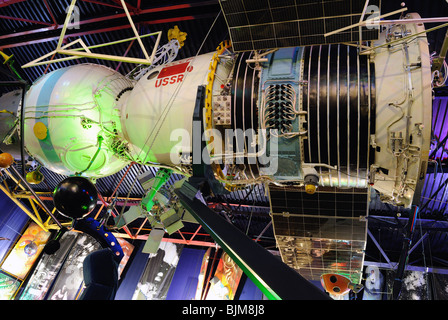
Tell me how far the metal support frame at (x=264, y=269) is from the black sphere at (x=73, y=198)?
2.60 m

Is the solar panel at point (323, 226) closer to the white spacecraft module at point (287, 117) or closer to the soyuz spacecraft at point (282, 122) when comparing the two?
the soyuz spacecraft at point (282, 122)

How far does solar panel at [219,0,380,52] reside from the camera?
3820 millimetres

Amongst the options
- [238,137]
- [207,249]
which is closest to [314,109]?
[238,137]

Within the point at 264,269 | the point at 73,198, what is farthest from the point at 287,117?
the point at 73,198

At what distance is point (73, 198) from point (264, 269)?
355 centimetres

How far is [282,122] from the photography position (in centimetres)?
401

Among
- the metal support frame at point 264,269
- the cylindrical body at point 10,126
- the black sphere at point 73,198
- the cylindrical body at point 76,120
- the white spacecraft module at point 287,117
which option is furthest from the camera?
the cylindrical body at point 10,126

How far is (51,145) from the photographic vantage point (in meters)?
5.55

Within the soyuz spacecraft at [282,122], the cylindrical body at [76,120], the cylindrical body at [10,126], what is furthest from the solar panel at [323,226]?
the cylindrical body at [10,126]

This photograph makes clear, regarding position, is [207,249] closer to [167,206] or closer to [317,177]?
[167,206]

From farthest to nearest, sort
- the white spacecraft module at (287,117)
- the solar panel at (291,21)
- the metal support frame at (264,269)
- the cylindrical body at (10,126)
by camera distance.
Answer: the cylindrical body at (10,126) < the solar panel at (291,21) < the white spacecraft module at (287,117) < the metal support frame at (264,269)

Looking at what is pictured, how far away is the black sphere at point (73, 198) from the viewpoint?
464cm

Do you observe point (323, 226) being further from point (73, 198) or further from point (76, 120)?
point (76, 120)

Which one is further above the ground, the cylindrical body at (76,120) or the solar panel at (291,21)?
the solar panel at (291,21)
